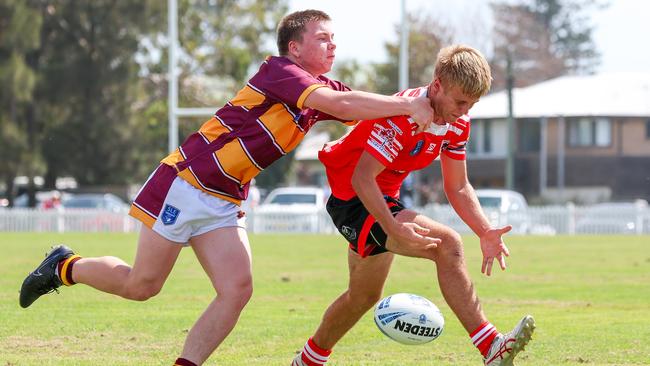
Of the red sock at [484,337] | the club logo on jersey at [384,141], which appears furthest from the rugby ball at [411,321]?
the club logo on jersey at [384,141]

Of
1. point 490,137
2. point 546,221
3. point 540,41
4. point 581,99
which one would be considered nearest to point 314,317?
point 546,221

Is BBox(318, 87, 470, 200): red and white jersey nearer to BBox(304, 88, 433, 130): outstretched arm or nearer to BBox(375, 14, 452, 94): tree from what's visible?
BBox(304, 88, 433, 130): outstretched arm

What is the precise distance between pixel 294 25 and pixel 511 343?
7.03 ft

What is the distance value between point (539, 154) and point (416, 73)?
8.17 metres

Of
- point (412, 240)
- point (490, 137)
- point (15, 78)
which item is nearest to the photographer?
point (412, 240)

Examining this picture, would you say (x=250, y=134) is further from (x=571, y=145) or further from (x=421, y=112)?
(x=571, y=145)

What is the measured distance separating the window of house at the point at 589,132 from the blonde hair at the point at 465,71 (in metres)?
58.2

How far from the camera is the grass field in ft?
28.2

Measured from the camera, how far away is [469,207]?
7352mm

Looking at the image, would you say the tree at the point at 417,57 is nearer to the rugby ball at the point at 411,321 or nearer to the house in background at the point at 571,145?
the house in background at the point at 571,145

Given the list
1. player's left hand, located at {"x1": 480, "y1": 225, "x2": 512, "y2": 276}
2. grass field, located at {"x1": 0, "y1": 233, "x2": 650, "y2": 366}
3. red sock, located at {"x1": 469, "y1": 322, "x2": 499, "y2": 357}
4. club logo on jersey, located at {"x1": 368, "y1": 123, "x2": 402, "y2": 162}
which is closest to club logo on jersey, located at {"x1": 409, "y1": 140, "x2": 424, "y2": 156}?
club logo on jersey, located at {"x1": 368, "y1": 123, "x2": 402, "y2": 162}

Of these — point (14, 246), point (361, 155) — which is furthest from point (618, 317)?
point (14, 246)

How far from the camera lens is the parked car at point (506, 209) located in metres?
34.2

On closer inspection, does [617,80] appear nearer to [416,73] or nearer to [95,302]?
[416,73]
